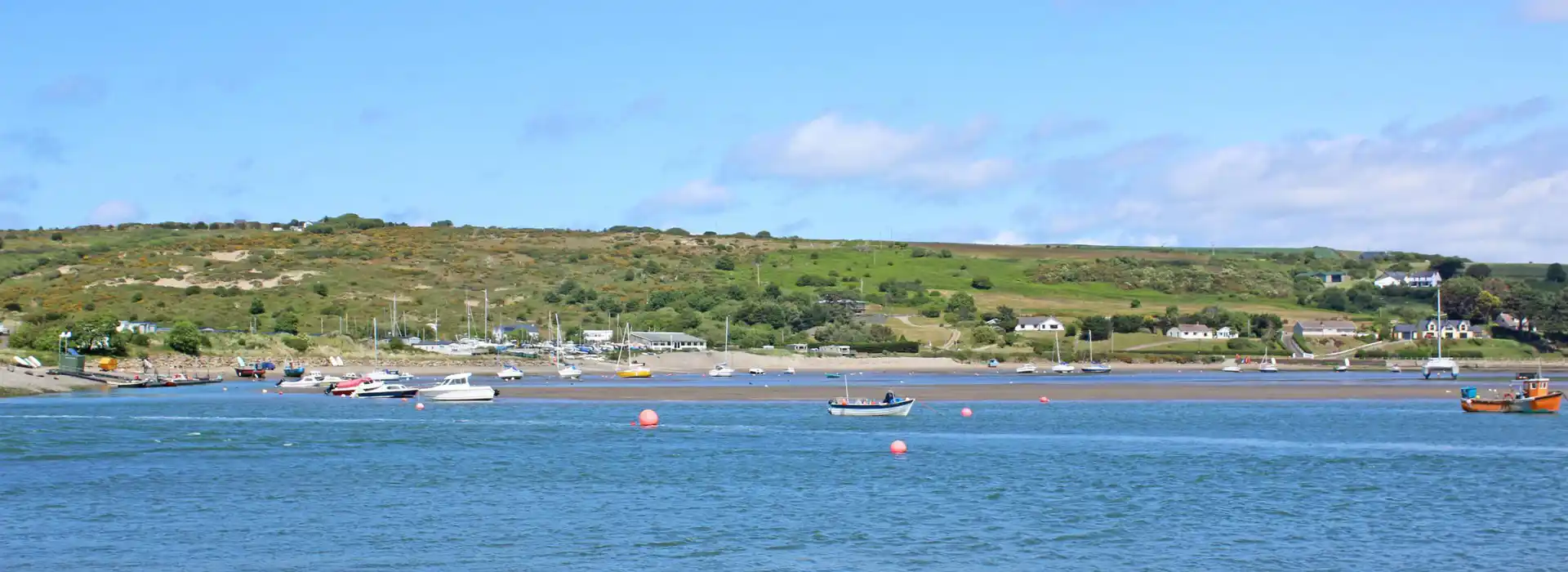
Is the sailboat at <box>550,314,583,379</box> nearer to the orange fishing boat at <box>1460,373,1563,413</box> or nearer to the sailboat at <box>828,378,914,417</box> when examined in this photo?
the sailboat at <box>828,378,914,417</box>

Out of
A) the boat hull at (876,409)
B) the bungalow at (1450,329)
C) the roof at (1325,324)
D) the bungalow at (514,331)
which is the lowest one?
the boat hull at (876,409)

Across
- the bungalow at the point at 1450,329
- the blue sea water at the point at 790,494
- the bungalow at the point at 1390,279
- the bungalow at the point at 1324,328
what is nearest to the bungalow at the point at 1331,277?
the bungalow at the point at 1390,279

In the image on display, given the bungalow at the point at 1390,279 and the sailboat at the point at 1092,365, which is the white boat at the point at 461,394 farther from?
the bungalow at the point at 1390,279

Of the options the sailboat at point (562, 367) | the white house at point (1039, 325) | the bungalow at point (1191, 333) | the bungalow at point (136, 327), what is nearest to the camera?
the sailboat at point (562, 367)

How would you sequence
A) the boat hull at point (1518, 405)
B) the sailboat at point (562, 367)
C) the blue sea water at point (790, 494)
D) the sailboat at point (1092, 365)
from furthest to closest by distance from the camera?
the sailboat at point (1092, 365) → the sailboat at point (562, 367) → the boat hull at point (1518, 405) → the blue sea water at point (790, 494)

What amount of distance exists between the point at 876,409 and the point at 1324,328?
99626mm

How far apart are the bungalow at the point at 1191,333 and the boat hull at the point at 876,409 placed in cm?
9129

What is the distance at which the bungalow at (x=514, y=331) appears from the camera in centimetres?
14612

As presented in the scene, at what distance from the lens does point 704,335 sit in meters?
148

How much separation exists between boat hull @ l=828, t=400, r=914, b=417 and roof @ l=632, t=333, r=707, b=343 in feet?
263

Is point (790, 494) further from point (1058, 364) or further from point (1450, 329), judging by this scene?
point (1450, 329)

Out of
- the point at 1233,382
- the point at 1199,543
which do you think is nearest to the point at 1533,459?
the point at 1199,543

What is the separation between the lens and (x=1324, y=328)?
14800cm

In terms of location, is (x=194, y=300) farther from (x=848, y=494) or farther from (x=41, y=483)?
(x=848, y=494)
